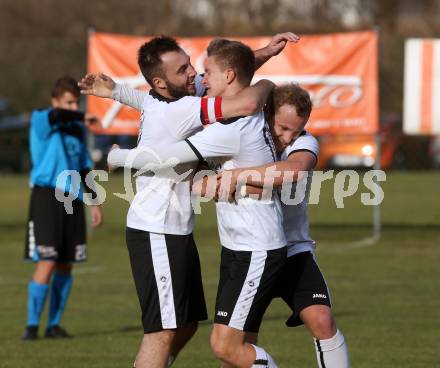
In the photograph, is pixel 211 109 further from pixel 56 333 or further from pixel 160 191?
pixel 56 333

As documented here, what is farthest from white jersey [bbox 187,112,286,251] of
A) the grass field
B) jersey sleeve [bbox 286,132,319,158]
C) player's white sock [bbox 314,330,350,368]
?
the grass field

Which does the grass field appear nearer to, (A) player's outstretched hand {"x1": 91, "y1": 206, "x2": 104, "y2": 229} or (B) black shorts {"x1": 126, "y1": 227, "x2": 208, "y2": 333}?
(A) player's outstretched hand {"x1": 91, "y1": 206, "x2": 104, "y2": 229}

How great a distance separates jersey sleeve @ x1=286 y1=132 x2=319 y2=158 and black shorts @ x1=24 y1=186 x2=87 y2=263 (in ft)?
13.1

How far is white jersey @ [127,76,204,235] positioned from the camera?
6559 mm

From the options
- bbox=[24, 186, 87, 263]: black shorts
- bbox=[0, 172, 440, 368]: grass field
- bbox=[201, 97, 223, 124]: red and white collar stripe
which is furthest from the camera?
bbox=[24, 186, 87, 263]: black shorts

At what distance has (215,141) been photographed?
6316 millimetres

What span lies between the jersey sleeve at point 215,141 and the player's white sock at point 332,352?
4.28ft

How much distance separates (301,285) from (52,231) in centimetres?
386

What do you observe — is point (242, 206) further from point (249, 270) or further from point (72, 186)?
point (72, 186)

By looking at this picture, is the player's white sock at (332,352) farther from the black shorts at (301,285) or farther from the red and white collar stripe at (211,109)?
the red and white collar stripe at (211,109)

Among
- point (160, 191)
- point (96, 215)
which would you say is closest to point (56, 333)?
point (96, 215)

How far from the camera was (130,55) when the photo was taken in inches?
720

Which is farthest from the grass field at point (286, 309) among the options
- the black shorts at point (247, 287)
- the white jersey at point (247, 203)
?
the white jersey at point (247, 203)

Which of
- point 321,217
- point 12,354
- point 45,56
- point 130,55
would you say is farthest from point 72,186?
point 45,56
